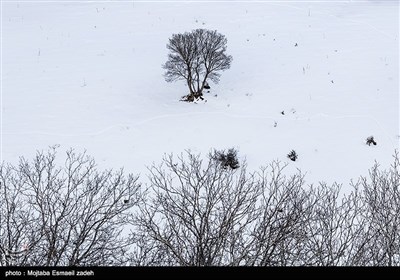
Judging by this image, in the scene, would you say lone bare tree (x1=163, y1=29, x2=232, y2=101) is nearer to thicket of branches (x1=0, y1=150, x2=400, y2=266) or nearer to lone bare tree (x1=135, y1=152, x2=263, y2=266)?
thicket of branches (x1=0, y1=150, x2=400, y2=266)

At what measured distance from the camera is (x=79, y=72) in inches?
1005

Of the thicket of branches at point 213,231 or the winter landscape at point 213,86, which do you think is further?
the winter landscape at point 213,86

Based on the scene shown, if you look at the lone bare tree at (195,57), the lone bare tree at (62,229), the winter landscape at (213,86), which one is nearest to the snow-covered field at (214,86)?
the winter landscape at (213,86)

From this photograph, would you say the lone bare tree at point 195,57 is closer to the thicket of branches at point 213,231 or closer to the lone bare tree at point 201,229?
the thicket of branches at point 213,231

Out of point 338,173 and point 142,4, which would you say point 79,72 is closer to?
point 142,4

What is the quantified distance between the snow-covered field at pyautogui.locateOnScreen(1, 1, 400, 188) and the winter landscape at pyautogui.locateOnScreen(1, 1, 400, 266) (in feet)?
0.32

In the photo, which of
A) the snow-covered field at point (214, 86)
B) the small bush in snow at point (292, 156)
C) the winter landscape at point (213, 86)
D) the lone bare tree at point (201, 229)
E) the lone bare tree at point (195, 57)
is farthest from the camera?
the lone bare tree at point (195, 57)

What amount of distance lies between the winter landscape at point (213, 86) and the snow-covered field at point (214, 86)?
0.10 m

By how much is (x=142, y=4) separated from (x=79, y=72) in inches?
567

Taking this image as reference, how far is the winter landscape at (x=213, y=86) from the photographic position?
17.6m

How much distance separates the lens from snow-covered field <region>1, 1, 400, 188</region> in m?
17.8

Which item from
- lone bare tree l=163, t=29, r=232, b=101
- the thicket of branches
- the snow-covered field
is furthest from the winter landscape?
the thicket of branches

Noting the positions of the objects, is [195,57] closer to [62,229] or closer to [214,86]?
[214,86]
